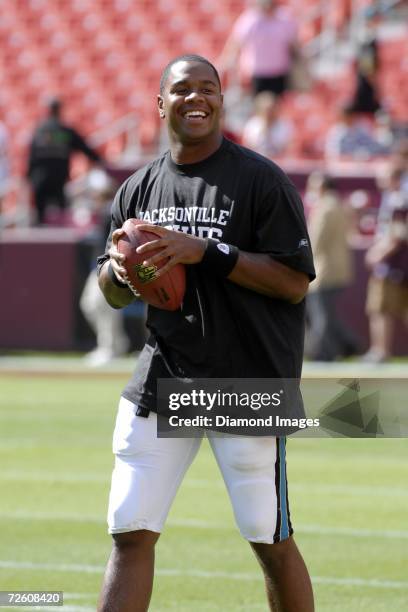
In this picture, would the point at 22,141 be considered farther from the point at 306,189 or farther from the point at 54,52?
the point at 306,189

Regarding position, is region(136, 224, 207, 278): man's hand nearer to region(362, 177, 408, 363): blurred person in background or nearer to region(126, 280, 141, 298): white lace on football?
region(126, 280, 141, 298): white lace on football

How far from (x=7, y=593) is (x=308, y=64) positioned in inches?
670

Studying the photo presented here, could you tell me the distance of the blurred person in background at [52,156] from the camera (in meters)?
20.4

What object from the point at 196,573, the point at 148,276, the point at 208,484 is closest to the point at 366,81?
the point at 208,484

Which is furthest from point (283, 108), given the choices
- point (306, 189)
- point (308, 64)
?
point (306, 189)

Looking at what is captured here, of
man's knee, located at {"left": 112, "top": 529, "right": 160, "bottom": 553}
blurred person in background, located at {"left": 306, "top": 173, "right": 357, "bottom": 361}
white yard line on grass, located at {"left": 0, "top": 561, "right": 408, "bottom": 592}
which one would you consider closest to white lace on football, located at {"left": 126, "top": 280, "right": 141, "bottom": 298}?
man's knee, located at {"left": 112, "top": 529, "right": 160, "bottom": 553}

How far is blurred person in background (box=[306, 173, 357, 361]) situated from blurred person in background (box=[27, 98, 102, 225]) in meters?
3.82

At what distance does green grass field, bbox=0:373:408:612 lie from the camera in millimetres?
6617

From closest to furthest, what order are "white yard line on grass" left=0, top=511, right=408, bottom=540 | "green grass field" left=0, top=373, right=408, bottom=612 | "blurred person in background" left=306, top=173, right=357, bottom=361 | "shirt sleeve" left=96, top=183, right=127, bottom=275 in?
"shirt sleeve" left=96, top=183, right=127, bottom=275 → "green grass field" left=0, top=373, right=408, bottom=612 → "white yard line on grass" left=0, top=511, right=408, bottom=540 → "blurred person in background" left=306, top=173, right=357, bottom=361

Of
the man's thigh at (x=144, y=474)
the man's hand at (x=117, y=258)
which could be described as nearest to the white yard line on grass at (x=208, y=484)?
the man's thigh at (x=144, y=474)

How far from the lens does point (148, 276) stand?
497 centimetres

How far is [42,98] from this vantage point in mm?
26469

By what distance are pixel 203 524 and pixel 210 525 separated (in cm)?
4

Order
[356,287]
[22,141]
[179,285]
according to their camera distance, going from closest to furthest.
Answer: [179,285] → [356,287] → [22,141]
